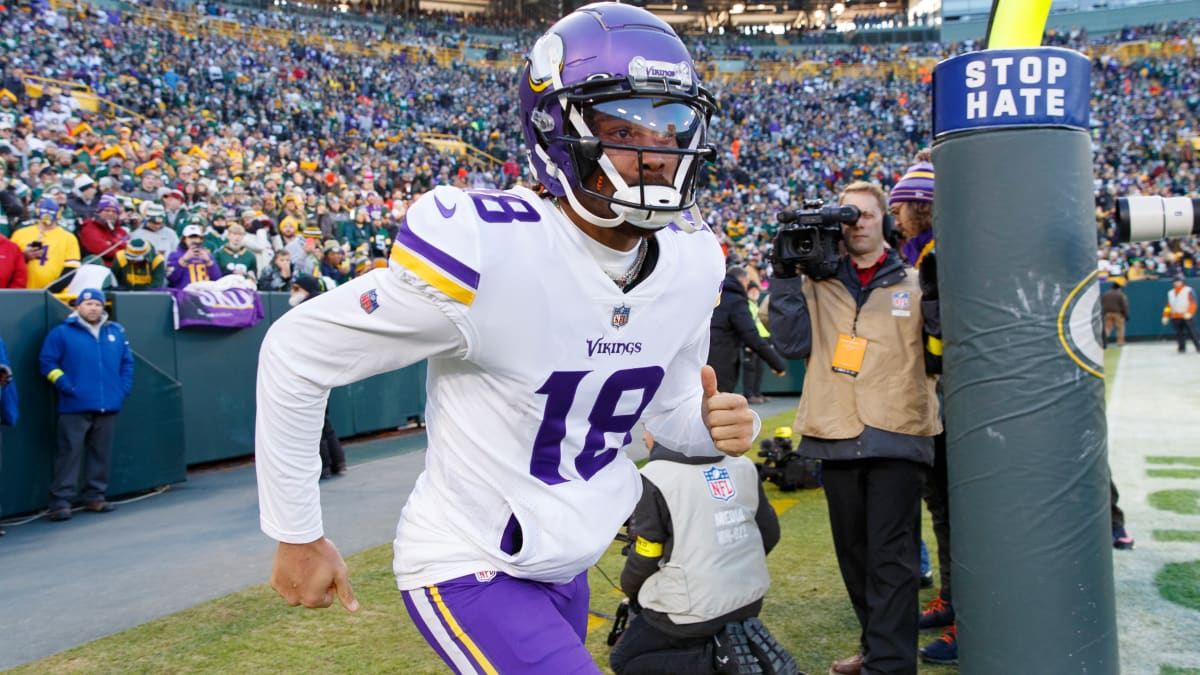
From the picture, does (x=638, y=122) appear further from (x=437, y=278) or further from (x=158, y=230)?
(x=158, y=230)

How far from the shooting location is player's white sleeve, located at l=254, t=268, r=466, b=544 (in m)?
1.87

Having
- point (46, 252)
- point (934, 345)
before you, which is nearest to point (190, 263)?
point (46, 252)

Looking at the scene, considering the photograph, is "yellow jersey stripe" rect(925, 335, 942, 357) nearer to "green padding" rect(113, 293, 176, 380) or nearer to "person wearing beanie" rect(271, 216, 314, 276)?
"green padding" rect(113, 293, 176, 380)

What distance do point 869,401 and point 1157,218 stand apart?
3.83 feet

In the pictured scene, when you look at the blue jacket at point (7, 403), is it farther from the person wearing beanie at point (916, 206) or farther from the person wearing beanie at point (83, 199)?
the person wearing beanie at point (916, 206)

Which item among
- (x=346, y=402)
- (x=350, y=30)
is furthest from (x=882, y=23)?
(x=346, y=402)

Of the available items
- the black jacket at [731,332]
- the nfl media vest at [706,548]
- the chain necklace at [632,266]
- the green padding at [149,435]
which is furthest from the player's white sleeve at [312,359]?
the green padding at [149,435]

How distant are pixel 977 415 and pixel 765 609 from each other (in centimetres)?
209

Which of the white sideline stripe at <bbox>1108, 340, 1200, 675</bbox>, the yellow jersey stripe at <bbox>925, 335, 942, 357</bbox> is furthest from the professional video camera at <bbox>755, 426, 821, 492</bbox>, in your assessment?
the yellow jersey stripe at <bbox>925, 335, 942, 357</bbox>

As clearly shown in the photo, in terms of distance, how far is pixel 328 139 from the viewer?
23953 millimetres

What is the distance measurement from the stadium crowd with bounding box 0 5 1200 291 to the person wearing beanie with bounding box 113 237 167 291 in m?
0.02

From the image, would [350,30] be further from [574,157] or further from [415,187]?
[574,157]

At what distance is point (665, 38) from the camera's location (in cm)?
214

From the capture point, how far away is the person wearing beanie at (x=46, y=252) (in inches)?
332
